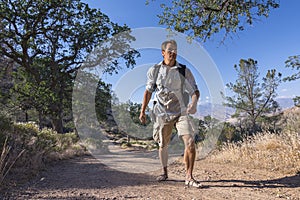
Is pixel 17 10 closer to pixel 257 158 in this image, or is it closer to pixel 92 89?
pixel 92 89

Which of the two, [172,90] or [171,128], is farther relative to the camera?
[171,128]

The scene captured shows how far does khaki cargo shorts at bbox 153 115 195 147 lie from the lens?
2820mm

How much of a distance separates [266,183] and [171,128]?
153 cm

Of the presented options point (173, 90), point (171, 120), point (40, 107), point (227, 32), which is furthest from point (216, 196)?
point (40, 107)

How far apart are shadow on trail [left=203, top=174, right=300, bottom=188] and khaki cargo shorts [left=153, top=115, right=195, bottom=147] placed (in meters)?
0.83

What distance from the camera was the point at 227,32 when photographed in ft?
21.2

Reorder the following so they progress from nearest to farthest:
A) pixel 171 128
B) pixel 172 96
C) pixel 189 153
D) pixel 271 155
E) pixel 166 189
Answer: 1. pixel 166 189
2. pixel 189 153
3. pixel 172 96
4. pixel 171 128
5. pixel 271 155

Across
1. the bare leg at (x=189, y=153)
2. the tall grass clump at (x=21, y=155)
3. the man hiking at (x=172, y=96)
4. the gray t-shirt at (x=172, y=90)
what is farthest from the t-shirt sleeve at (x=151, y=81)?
the tall grass clump at (x=21, y=155)

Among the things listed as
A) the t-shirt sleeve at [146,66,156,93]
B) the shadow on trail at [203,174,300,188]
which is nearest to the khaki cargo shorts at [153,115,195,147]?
the t-shirt sleeve at [146,66,156,93]

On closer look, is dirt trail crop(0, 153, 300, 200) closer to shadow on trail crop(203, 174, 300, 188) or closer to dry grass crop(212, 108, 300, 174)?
shadow on trail crop(203, 174, 300, 188)

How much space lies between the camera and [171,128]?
308 cm

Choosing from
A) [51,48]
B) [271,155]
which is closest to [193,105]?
[271,155]

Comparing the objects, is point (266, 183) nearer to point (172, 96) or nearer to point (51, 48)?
point (172, 96)

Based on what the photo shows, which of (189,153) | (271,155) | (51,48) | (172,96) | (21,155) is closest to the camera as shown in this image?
(189,153)
